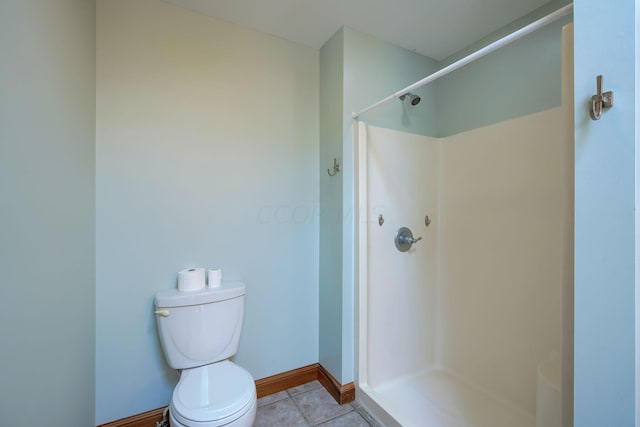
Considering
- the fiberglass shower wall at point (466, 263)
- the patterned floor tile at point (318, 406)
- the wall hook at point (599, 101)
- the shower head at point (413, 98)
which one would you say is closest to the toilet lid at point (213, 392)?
the patterned floor tile at point (318, 406)

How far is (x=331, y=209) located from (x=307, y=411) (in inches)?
48.6

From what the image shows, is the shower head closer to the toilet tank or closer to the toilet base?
the toilet tank

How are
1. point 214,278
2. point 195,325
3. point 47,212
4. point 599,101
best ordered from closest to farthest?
point 599,101 < point 47,212 < point 195,325 < point 214,278

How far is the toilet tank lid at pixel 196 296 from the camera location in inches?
51.7

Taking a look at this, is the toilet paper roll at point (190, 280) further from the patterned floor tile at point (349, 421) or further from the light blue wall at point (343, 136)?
the patterned floor tile at point (349, 421)

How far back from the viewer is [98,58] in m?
1.31

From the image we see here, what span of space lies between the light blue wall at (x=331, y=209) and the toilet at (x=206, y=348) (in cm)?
59

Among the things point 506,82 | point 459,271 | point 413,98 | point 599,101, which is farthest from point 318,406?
point 506,82

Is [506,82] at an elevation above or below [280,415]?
above

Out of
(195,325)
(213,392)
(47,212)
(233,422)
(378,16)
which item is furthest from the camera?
(378,16)

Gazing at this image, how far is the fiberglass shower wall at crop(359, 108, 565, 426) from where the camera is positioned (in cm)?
146

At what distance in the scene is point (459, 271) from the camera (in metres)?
1.89

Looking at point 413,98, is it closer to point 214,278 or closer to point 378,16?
point 378,16

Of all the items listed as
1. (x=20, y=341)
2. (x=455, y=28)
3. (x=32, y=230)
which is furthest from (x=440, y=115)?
(x=20, y=341)
